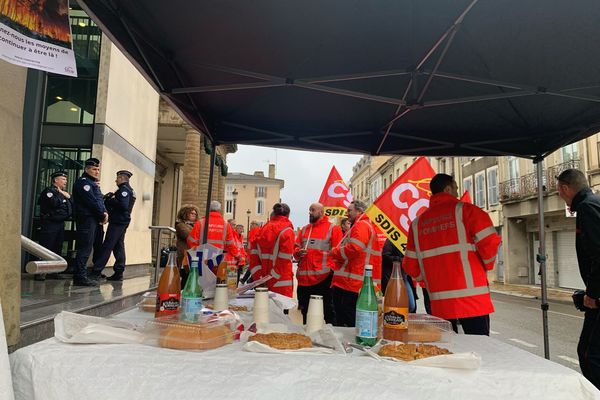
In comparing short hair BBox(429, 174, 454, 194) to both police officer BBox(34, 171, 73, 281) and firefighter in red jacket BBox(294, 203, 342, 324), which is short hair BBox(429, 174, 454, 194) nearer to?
firefighter in red jacket BBox(294, 203, 342, 324)

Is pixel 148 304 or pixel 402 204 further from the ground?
pixel 402 204

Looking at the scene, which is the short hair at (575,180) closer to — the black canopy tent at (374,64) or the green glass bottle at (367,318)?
the black canopy tent at (374,64)

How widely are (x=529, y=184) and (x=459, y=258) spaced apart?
925 inches

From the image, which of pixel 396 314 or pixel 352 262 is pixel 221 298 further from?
pixel 352 262

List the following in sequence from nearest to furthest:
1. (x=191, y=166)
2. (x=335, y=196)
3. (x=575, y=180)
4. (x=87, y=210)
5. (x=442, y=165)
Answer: (x=575, y=180), (x=87, y=210), (x=335, y=196), (x=191, y=166), (x=442, y=165)

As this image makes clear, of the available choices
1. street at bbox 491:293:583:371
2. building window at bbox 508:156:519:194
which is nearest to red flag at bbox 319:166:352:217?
street at bbox 491:293:583:371

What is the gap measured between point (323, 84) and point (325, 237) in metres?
3.37

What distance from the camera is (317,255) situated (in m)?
6.34

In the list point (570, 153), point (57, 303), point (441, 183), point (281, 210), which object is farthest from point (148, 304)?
point (570, 153)

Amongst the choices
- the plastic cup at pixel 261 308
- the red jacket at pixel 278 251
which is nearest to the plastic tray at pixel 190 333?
the plastic cup at pixel 261 308

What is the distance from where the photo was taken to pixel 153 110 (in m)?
13.3

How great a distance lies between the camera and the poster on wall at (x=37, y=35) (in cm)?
160

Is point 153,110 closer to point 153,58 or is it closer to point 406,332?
point 153,58

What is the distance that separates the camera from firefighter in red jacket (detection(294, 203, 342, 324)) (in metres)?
6.35
